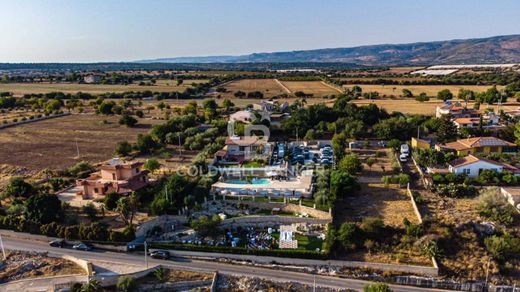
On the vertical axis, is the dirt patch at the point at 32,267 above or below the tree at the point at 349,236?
below

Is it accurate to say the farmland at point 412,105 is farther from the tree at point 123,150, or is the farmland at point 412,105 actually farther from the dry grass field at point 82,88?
the dry grass field at point 82,88

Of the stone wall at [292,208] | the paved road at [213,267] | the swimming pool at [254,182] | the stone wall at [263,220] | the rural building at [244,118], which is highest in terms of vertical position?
the rural building at [244,118]

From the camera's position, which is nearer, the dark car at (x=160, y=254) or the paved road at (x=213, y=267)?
the paved road at (x=213, y=267)

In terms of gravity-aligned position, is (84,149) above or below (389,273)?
above

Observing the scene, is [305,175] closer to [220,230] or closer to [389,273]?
[220,230]

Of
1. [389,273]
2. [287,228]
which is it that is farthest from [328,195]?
[389,273]

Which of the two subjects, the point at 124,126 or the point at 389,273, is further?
the point at 124,126

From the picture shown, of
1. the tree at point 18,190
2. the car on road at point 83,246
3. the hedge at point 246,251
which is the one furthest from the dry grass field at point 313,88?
the car on road at point 83,246

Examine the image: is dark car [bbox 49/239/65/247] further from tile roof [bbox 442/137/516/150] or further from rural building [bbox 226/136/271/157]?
tile roof [bbox 442/137/516/150]
